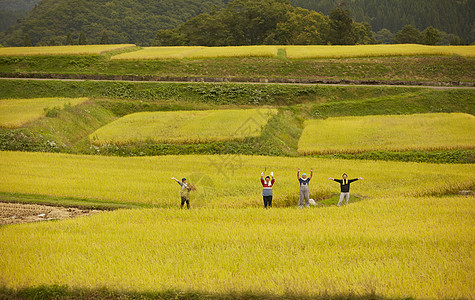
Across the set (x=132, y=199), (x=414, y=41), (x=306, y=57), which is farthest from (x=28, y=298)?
(x=414, y=41)

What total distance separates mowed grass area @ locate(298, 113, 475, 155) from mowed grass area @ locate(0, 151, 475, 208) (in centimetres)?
329

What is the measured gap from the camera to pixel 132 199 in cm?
1852

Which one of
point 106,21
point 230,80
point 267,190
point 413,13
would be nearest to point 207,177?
point 267,190

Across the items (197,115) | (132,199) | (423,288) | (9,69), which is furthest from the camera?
(9,69)

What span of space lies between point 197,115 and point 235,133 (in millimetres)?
7308

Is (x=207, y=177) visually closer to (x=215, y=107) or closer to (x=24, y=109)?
(x=215, y=107)

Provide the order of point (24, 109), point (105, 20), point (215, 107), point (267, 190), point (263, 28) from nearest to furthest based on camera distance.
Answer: point (267, 190), point (24, 109), point (215, 107), point (263, 28), point (105, 20)

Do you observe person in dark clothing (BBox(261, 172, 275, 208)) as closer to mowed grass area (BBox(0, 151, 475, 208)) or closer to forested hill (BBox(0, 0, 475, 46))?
mowed grass area (BBox(0, 151, 475, 208))

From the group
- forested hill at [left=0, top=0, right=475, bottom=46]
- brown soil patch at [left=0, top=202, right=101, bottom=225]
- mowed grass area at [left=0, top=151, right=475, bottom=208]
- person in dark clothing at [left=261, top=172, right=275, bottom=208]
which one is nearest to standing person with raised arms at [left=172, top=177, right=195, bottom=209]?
mowed grass area at [left=0, top=151, right=475, bottom=208]

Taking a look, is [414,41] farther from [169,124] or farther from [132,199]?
[132,199]

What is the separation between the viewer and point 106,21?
403ft

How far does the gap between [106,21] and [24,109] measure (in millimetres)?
95134

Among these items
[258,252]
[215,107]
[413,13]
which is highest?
[413,13]

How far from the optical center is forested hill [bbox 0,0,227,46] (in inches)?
4734
